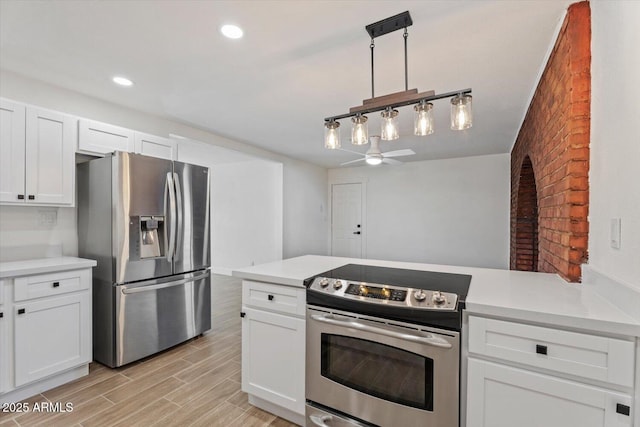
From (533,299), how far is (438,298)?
405 millimetres

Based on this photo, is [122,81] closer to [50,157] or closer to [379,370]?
[50,157]

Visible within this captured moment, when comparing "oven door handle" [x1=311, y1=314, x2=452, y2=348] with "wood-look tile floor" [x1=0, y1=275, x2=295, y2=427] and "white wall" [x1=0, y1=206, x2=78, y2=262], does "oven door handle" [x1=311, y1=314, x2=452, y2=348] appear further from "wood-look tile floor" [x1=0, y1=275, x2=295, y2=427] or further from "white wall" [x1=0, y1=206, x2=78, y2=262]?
"white wall" [x1=0, y1=206, x2=78, y2=262]

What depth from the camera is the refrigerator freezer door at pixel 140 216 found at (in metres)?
2.56

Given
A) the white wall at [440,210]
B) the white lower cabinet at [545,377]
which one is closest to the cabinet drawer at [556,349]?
the white lower cabinet at [545,377]

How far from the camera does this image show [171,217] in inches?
116

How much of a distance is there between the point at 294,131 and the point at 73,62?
7.71ft

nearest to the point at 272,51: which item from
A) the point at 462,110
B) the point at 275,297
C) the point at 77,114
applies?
the point at 462,110

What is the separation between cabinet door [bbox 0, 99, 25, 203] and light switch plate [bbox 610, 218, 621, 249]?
3696mm

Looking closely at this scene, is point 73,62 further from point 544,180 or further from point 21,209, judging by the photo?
point 544,180

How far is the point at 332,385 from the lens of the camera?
5.60 ft

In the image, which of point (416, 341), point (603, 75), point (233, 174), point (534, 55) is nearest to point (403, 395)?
point (416, 341)

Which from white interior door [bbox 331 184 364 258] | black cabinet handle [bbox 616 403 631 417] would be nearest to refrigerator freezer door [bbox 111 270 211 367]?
black cabinet handle [bbox 616 403 631 417]

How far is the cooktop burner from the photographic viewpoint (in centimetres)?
141

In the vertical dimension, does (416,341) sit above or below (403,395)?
above
